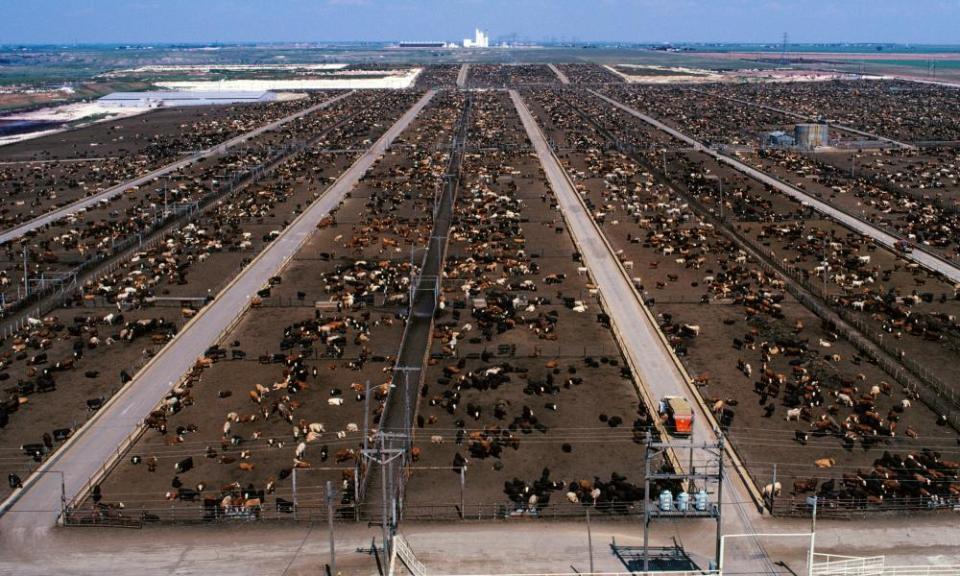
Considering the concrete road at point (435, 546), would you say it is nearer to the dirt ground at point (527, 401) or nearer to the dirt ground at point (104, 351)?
the dirt ground at point (527, 401)

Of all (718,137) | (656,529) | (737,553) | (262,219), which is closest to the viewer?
(737,553)

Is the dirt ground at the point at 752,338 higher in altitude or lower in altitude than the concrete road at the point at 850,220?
lower

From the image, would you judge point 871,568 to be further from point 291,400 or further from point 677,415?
point 291,400

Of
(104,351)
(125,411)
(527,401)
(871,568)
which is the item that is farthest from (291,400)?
(871,568)

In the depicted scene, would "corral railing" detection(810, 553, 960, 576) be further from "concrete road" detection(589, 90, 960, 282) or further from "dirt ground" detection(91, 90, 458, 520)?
"concrete road" detection(589, 90, 960, 282)

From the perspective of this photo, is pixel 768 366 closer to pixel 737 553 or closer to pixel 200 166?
pixel 737 553

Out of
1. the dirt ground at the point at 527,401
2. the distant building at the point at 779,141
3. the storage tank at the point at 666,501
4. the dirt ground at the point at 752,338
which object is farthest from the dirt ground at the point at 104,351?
the distant building at the point at 779,141

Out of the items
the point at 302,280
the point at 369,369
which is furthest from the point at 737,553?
the point at 302,280
